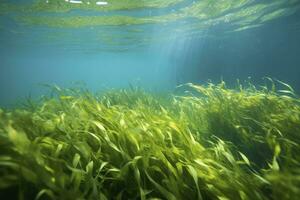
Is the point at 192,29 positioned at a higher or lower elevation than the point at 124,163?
higher

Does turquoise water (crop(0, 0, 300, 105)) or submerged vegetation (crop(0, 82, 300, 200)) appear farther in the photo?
turquoise water (crop(0, 0, 300, 105))

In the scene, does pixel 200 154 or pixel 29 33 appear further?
pixel 29 33

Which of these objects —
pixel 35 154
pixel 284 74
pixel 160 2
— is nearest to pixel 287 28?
pixel 284 74

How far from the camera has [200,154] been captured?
Result: 3.39 metres

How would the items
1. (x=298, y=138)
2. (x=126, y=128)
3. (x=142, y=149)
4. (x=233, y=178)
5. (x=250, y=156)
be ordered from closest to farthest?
(x=233, y=178)
(x=142, y=149)
(x=126, y=128)
(x=298, y=138)
(x=250, y=156)

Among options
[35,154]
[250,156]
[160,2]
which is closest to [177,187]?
[35,154]

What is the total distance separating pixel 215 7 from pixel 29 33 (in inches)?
700

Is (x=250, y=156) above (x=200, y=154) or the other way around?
the other way around

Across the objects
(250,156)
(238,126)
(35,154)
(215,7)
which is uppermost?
(215,7)

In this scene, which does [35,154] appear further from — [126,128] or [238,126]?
[238,126]

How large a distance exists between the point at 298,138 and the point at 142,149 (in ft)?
9.91

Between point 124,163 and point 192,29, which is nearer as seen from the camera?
point 124,163

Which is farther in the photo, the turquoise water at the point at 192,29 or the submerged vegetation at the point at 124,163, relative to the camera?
the turquoise water at the point at 192,29

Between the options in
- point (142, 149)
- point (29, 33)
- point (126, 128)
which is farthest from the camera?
point (29, 33)
